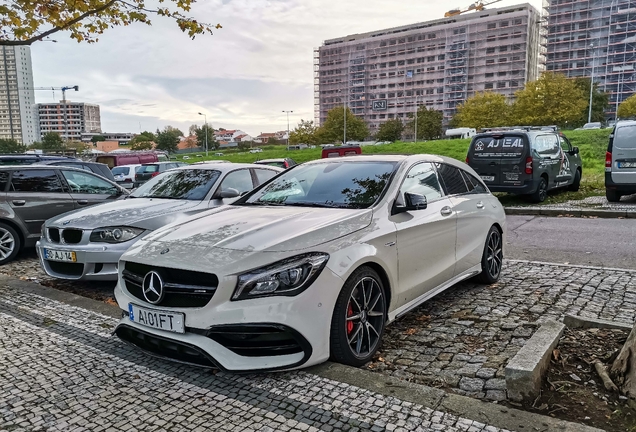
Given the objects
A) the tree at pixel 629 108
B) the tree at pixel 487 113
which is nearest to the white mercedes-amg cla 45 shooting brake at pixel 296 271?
the tree at pixel 487 113

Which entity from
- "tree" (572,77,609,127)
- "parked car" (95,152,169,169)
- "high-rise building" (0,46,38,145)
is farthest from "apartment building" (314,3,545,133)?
"parked car" (95,152,169,169)

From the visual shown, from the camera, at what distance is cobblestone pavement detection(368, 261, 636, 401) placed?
364 cm

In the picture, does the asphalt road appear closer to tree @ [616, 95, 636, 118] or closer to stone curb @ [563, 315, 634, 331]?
stone curb @ [563, 315, 634, 331]

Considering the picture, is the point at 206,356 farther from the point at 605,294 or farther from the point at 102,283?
the point at 605,294

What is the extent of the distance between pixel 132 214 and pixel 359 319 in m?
3.67

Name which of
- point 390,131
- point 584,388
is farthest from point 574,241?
point 390,131

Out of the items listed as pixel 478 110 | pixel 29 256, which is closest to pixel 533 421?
pixel 29 256

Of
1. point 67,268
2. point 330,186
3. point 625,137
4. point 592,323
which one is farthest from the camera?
point 625,137

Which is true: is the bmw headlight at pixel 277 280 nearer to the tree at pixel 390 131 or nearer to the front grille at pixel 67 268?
the front grille at pixel 67 268

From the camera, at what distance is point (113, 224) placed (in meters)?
6.00

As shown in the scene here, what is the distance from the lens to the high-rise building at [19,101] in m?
94.6

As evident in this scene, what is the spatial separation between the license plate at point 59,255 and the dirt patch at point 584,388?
16.5ft

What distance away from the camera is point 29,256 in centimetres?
869

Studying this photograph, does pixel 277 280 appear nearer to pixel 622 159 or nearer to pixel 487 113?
pixel 622 159
